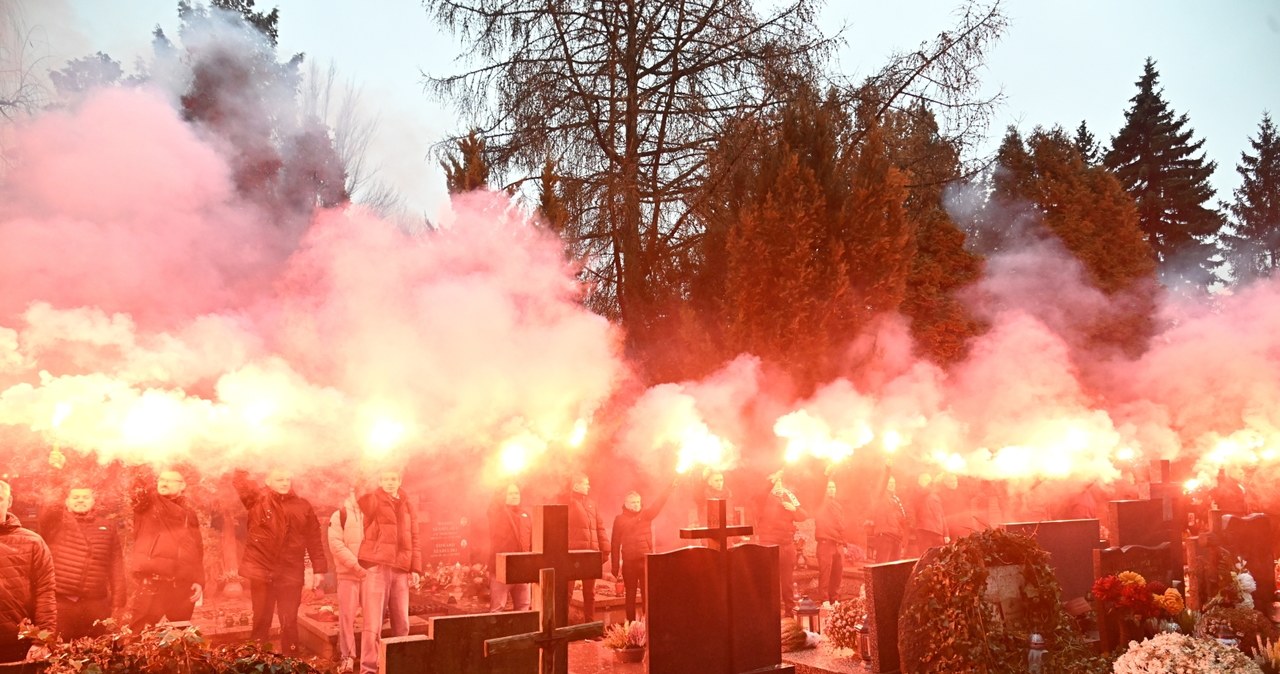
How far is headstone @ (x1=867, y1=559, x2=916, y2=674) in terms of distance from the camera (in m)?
7.88

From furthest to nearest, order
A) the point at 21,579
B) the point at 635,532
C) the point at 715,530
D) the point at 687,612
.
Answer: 1. the point at 635,532
2. the point at 715,530
3. the point at 687,612
4. the point at 21,579

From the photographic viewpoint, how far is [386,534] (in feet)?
30.1

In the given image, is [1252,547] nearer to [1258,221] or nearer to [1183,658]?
[1183,658]

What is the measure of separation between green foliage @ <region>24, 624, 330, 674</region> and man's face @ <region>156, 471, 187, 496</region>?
3.19 m

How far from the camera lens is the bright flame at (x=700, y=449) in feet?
42.1

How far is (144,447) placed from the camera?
972 cm

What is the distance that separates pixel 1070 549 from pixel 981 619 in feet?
9.78

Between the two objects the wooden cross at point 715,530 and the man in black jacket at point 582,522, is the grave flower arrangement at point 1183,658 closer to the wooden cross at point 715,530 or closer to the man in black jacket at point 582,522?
the wooden cross at point 715,530

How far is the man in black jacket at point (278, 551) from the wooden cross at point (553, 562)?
409 cm

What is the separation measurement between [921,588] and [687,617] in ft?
6.38

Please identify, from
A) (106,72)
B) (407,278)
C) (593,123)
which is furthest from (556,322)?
(106,72)

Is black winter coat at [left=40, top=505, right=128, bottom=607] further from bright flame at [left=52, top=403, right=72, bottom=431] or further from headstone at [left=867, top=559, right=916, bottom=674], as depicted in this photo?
headstone at [left=867, top=559, right=916, bottom=674]

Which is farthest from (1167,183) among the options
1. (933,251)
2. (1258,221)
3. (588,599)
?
(588,599)

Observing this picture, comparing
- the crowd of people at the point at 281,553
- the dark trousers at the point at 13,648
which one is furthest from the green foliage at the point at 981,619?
the dark trousers at the point at 13,648
